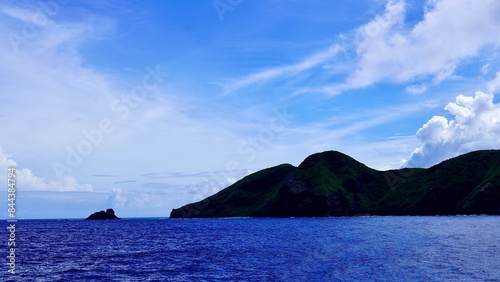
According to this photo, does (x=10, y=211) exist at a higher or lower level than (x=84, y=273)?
higher

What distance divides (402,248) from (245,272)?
1668 inches

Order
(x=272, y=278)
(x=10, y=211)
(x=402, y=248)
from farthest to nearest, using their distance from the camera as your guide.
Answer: (x=402, y=248) < (x=272, y=278) < (x=10, y=211)

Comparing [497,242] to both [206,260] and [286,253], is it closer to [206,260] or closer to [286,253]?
[286,253]

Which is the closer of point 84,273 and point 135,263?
point 84,273

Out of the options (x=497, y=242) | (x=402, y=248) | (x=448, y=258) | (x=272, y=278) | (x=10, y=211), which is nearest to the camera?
(x=10, y=211)

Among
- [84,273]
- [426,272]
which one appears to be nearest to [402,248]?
[426,272]

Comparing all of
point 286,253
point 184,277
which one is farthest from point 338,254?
point 184,277

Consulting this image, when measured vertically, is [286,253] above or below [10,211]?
below

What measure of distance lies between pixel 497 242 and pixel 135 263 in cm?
7988

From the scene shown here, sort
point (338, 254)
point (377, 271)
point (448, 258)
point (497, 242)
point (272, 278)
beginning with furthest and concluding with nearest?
point (497, 242) → point (338, 254) → point (448, 258) → point (377, 271) → point (272, 278)

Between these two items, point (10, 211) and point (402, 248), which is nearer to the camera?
point (10, 211)

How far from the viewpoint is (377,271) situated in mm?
57969

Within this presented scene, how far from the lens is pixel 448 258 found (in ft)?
228

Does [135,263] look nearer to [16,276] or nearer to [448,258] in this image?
[16,276]
